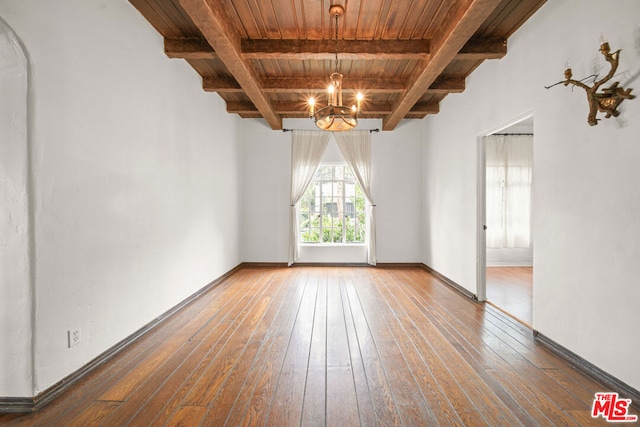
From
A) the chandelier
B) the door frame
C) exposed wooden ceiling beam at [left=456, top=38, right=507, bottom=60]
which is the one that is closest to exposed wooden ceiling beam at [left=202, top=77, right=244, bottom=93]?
the chandelier

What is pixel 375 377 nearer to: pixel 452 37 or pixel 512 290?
pixel 452 37

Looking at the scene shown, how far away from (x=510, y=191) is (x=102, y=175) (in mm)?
7293

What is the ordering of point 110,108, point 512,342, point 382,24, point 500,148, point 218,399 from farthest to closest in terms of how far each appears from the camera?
point 500,148 < point 382,24 < point 512,342 < point 110,108 < point 218,399

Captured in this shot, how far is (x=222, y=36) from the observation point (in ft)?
9.85

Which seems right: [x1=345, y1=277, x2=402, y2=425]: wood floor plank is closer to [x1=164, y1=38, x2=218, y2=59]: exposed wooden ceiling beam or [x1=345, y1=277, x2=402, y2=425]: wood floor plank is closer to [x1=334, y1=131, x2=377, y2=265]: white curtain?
[x1=334, y1=131, x2=377, y2=265]: white curtain

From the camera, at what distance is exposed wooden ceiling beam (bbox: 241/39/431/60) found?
11.5 ft

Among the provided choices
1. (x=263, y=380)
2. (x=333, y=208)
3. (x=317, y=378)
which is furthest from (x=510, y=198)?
(x=263, y=380)

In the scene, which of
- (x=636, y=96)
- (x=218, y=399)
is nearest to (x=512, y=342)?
(x=636, y=96)

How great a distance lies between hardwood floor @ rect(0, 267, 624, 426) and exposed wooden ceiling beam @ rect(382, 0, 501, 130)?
2852 mm

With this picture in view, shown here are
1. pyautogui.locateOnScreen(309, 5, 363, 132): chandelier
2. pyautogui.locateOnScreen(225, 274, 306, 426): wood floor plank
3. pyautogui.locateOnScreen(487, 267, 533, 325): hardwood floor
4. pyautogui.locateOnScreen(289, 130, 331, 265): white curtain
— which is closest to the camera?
pyautogui.locateOnScreen(225, 274, 306, 426): wood floor plank

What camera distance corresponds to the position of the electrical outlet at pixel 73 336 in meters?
2.23

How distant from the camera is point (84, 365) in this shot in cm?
236

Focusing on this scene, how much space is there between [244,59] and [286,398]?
3429mm

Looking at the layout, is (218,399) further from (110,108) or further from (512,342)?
(512,342)
